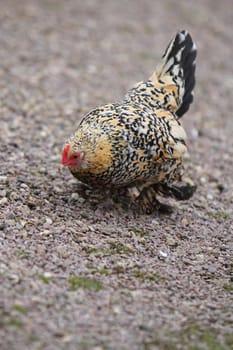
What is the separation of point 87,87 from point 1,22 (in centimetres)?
240

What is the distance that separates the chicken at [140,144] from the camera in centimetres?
493

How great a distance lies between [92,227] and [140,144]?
2.50 feet

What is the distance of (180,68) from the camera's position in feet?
20.1

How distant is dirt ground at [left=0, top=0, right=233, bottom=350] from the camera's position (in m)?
3.65

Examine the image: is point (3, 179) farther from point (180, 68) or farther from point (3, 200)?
point (180, 68)

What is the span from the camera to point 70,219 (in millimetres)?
5105

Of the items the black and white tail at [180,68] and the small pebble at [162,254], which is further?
the black and white tail at [180,68]

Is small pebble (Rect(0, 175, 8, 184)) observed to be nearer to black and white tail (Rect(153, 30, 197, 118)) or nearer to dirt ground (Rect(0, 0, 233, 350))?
dirt ground (Rect(0, 0, 233, 350))

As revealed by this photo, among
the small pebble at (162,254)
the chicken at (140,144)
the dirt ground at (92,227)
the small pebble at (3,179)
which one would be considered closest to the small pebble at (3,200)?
the dirt ground at (92,227)

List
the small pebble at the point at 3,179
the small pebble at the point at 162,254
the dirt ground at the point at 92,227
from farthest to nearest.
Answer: the small pebble at the point at 3,179 → the small pebble at the point at 162,254 → the dirt ground at the point at 92,227

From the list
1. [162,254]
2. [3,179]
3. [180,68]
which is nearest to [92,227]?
[162,254]

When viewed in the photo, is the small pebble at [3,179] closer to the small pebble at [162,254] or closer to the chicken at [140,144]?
the chicken at [140,144]

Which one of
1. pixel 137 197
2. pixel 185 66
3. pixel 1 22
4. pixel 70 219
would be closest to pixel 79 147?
pixel 70 219

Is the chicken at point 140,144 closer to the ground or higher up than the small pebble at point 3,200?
higher up
